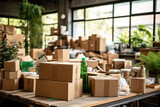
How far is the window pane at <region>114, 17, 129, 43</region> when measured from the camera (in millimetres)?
7332

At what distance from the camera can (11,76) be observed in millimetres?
2184

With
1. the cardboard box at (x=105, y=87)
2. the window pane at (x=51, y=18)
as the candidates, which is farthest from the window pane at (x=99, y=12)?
the cardboard box at (x=105, y=87)

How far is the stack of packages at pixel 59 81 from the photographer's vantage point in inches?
70.1

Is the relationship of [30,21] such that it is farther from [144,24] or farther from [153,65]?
[153,65]

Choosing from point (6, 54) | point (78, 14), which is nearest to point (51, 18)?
point (78, 14)

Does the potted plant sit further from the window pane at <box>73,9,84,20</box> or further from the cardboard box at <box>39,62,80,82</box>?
the window pane at <box>73,9,84,20</box>

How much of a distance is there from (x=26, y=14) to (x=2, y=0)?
2.66m

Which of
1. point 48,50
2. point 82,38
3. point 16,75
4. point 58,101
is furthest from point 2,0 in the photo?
point 58,101

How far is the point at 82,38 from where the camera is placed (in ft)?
24.8

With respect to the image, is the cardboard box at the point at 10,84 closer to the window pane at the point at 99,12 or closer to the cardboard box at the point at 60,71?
the cardboard box at the point at 60,71

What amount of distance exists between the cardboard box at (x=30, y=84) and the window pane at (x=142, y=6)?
566cm

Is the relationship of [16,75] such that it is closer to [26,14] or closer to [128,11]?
[128,11]

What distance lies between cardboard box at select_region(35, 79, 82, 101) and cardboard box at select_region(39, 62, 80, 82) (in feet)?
0.13

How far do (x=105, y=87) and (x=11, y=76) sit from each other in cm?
100
